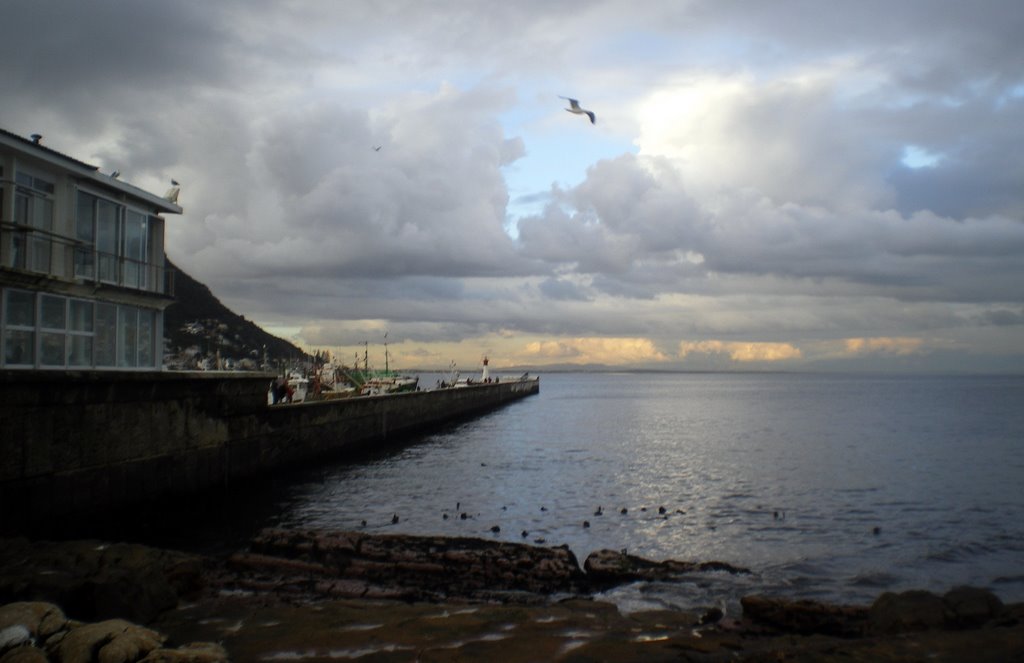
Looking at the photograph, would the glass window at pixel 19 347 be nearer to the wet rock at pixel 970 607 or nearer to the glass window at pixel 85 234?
the glass window at pixel 85 234

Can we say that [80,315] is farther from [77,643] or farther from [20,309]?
[77,643]

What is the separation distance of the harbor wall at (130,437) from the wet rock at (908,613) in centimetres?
1443

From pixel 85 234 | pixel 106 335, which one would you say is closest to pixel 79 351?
pixel 106 335

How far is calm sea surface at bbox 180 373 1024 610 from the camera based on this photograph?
49.1ft

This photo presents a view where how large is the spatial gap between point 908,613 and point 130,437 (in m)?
16.1

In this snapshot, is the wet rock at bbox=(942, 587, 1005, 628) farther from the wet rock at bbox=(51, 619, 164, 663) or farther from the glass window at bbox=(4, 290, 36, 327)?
the glass window at bbox=(4, 290, 36, 327)

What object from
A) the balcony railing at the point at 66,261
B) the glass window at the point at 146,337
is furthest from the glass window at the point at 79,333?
the glass window at the point at 146,337

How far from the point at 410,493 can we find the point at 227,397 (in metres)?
6.20

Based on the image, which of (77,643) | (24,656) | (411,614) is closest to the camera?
(24,656)

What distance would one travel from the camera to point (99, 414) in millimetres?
17047

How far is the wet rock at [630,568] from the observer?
13.0m

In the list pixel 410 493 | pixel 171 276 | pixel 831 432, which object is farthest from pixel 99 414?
pixel 831 432

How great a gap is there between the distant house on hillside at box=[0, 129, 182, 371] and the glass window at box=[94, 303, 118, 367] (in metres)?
0.03

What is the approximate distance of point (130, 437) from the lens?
18.1 m
